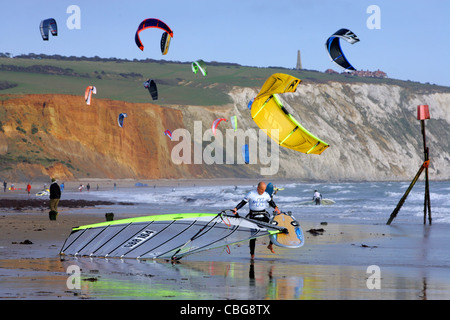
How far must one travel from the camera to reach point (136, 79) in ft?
367

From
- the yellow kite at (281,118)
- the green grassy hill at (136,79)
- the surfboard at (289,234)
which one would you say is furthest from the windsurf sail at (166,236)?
the green grassy hill at (136,79)

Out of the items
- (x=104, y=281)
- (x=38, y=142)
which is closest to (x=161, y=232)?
(x=104, y=281)

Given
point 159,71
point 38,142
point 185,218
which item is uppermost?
point 159,71

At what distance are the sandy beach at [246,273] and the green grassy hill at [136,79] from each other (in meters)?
76.4

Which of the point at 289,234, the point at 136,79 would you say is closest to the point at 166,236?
the point at 289,234

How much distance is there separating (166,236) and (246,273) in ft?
6.54

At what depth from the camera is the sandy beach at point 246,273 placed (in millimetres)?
7668

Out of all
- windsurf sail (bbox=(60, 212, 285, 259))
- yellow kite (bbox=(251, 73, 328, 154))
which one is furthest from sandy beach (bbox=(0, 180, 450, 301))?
yellow kite (bbox=(251, 73, 328, 154))

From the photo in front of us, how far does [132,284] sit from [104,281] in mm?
401

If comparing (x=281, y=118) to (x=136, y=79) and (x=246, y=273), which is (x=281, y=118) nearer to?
(x=246, y=273)

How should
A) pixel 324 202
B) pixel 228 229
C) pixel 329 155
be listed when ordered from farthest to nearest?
pixel 329 155, pixel 324 202, pixel 228 229

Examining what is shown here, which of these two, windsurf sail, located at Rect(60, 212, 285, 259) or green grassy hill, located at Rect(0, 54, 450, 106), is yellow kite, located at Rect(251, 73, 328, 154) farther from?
green grassy hill, located at Rect(0, 54, 450, 106)

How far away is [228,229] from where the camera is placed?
11000 millimetres

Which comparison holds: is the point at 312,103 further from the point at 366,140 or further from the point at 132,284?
the point at 132,284
